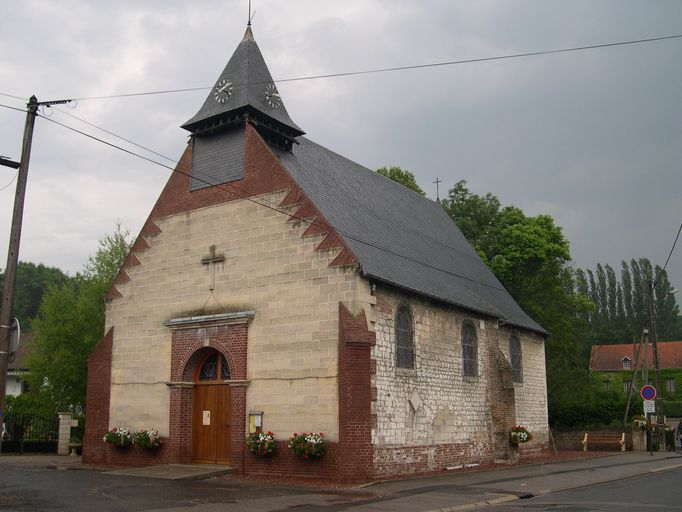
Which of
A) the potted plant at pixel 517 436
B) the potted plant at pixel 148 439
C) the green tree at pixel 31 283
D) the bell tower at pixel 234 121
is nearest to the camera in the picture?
the potted plant at pixel 148 439

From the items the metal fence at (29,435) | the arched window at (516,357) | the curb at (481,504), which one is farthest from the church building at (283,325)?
the metal fence at (29,435)

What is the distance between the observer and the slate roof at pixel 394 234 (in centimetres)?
1997

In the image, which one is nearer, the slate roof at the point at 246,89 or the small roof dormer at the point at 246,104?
the small roof dormer at the point at 246,104

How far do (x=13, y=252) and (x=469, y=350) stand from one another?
48.4ft

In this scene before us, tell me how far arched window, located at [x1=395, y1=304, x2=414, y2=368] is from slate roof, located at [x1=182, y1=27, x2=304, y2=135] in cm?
672

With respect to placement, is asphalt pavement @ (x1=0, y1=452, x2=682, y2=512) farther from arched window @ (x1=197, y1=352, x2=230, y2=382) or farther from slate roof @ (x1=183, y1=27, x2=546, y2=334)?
slate roof @ (x1=183, y1=27, x2=546, y2=334)

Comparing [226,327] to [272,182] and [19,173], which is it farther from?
[19,173]

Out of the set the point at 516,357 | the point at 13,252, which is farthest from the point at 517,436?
the point at 13,252

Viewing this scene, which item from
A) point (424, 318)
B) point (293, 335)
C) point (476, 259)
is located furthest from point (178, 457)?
point (476, 259)

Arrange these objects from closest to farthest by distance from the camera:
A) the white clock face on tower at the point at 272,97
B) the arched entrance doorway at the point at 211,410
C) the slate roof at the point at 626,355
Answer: the arched entrance doorway at the point at 211,410 < the white clock face on tower at the point at 272,97 < the slate roof at the point at 626,355

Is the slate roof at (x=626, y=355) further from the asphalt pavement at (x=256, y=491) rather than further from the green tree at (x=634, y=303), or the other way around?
the asphalt pavement at (x=256, y=491)

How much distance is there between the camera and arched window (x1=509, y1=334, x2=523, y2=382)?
27.0 m

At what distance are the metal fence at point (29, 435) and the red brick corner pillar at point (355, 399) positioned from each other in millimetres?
A: 13558

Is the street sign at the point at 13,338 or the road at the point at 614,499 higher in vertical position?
the street sign at the point at 13,338
